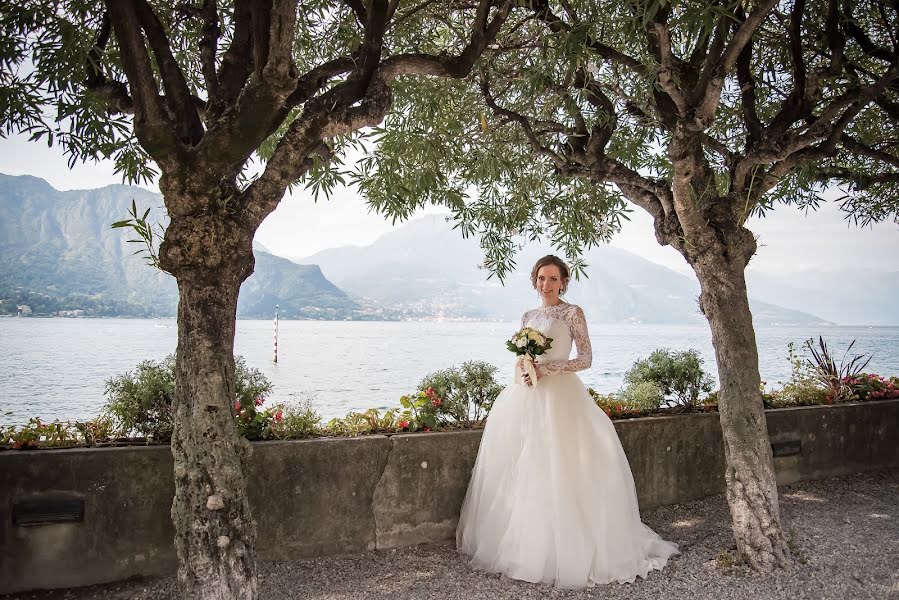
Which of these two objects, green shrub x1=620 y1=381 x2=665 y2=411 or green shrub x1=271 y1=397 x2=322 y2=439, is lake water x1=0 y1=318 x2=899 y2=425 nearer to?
green shrub x1=271 y1=397 x2=322 y2=439

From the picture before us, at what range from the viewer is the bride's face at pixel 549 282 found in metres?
4.77

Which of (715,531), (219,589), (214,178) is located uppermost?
(214,178)

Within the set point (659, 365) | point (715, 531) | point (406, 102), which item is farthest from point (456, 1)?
point (715, 531)

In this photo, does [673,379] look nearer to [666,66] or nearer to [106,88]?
[666,66]

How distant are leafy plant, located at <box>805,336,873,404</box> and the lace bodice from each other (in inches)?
176

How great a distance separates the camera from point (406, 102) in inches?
Result: 220

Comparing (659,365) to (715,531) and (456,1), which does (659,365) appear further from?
(456,1)

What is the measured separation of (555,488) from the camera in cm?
400

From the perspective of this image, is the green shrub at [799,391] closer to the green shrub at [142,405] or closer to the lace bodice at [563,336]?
the lace bodice at [563,336]

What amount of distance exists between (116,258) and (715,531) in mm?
40721

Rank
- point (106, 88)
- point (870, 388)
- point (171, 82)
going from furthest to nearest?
point (870, 388), point (106, 88), point (171, 82)

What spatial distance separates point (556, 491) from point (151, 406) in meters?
3.11

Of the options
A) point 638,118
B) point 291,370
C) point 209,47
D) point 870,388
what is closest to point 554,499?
point 638,118

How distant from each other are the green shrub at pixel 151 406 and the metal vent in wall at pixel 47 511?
24.0 inches
